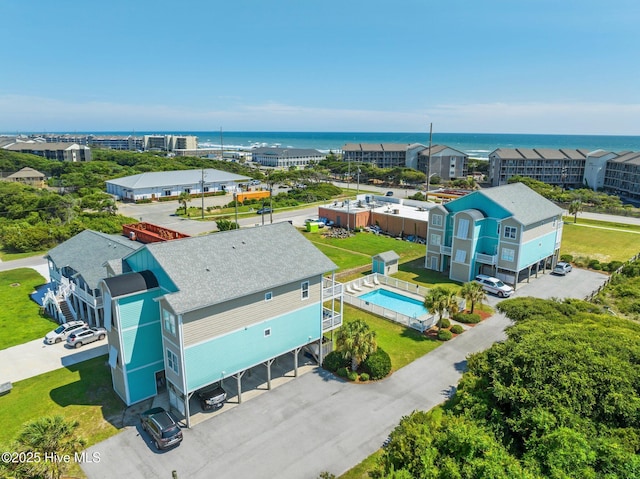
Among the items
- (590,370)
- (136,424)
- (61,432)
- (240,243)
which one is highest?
(240,243)

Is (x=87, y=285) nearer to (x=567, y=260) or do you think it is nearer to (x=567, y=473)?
(x=567, y=473)

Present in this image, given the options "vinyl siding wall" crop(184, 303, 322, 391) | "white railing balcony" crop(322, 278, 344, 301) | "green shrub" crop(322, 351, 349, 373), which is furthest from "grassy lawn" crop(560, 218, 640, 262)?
"vinyl siding wall" crop(184, 303, 322, 391)

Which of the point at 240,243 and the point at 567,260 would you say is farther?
the point at 567,260

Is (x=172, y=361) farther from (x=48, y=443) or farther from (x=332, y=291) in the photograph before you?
(x=332, y=291)

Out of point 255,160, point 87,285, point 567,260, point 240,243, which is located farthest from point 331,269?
point 255,160

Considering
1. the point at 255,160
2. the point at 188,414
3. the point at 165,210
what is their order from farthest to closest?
the point at 255,160
the point at 165,210
the point at 188,414

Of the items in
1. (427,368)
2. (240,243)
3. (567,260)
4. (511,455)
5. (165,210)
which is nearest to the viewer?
(511,455)

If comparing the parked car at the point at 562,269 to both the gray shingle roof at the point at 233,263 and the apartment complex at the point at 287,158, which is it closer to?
the gray shingle roof at the point at 233,263
